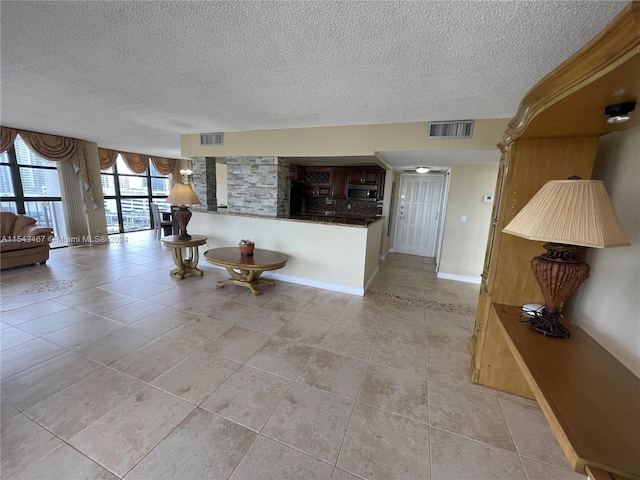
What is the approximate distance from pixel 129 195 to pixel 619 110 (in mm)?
9534

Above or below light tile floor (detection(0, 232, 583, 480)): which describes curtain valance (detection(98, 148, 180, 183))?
above

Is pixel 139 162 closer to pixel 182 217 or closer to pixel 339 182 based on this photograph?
pixel 182 217

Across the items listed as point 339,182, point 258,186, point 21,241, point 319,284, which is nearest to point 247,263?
point 319,284

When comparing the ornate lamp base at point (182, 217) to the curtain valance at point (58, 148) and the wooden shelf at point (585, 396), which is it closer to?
the curtain valance at point (58, 148)

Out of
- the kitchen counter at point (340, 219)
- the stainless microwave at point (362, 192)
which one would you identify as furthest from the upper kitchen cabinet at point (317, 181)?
the kitchen counter at point (340, 219)

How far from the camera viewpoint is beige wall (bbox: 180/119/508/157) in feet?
9.58

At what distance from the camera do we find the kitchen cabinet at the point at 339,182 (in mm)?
5752

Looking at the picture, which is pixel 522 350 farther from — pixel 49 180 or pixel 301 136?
pixel 49 180

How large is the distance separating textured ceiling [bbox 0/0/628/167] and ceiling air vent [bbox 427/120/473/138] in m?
0.13

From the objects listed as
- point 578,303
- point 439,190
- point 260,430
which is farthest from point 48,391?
point 439,190

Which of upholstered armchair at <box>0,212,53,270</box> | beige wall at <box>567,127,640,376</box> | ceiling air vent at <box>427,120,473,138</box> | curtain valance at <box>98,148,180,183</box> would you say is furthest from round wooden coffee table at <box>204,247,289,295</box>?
curtain valance at <box>98,148,180,183</box>

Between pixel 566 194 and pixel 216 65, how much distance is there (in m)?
2.38

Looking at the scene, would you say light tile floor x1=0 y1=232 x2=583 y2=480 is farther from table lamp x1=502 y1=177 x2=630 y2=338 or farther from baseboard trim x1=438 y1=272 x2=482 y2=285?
baseboard trim x1=438 y1=272 x2=482 y2=285

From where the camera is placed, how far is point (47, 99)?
2.91 metres
